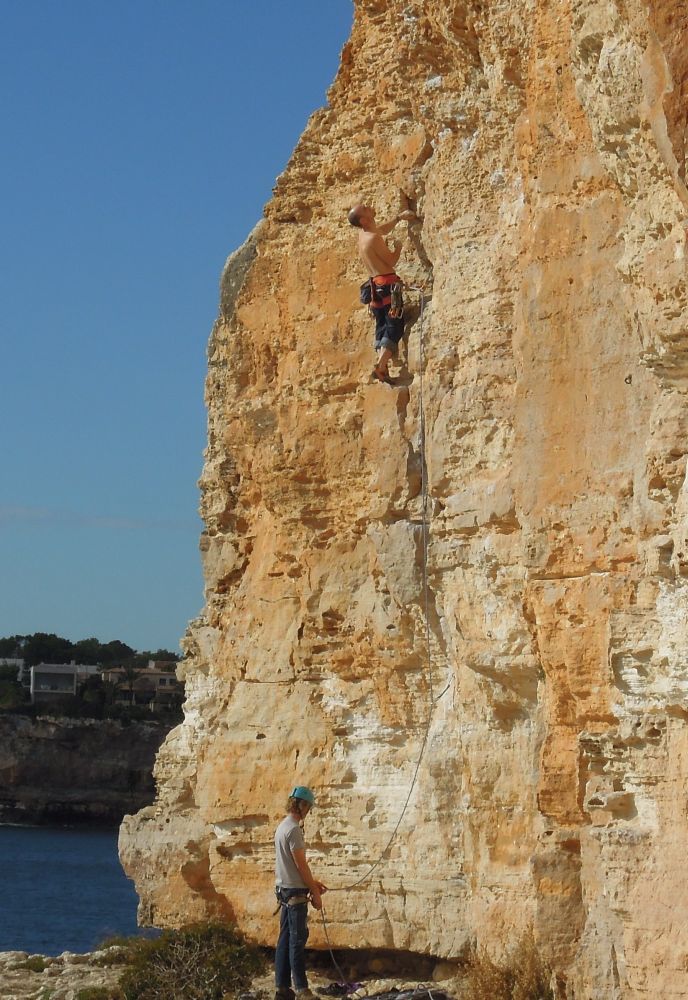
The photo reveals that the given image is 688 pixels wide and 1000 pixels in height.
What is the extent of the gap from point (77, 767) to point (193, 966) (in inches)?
2515

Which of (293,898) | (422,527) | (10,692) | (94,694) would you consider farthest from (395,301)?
(94,694)

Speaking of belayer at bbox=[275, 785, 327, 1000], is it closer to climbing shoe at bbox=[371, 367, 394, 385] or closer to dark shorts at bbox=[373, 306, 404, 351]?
climbing shoe at bbox=[371, 367, 394, 385]

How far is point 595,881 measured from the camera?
8.42 meters

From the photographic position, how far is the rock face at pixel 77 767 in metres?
72.0

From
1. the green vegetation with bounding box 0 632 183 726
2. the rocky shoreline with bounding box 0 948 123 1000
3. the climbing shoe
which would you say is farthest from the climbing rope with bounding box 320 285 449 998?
the green vegetation with bounding box 0 632 183 726

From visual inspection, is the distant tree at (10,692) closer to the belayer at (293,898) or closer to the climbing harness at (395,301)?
the climbing harness at (395,301)

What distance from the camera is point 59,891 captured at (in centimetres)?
4847

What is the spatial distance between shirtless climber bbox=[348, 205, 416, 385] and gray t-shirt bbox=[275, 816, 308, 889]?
127 inches

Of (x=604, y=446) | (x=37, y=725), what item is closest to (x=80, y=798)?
(x=37, y=725)

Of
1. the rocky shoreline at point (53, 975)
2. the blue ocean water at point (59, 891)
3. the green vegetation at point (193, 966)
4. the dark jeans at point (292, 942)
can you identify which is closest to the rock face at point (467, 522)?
the green vegetation at point (193, 966)

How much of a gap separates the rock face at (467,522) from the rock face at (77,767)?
6059cm

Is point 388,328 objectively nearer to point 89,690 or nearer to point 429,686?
point 429,686

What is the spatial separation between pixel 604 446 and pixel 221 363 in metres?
4.84

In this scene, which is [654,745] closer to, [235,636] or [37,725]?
[235,636]
